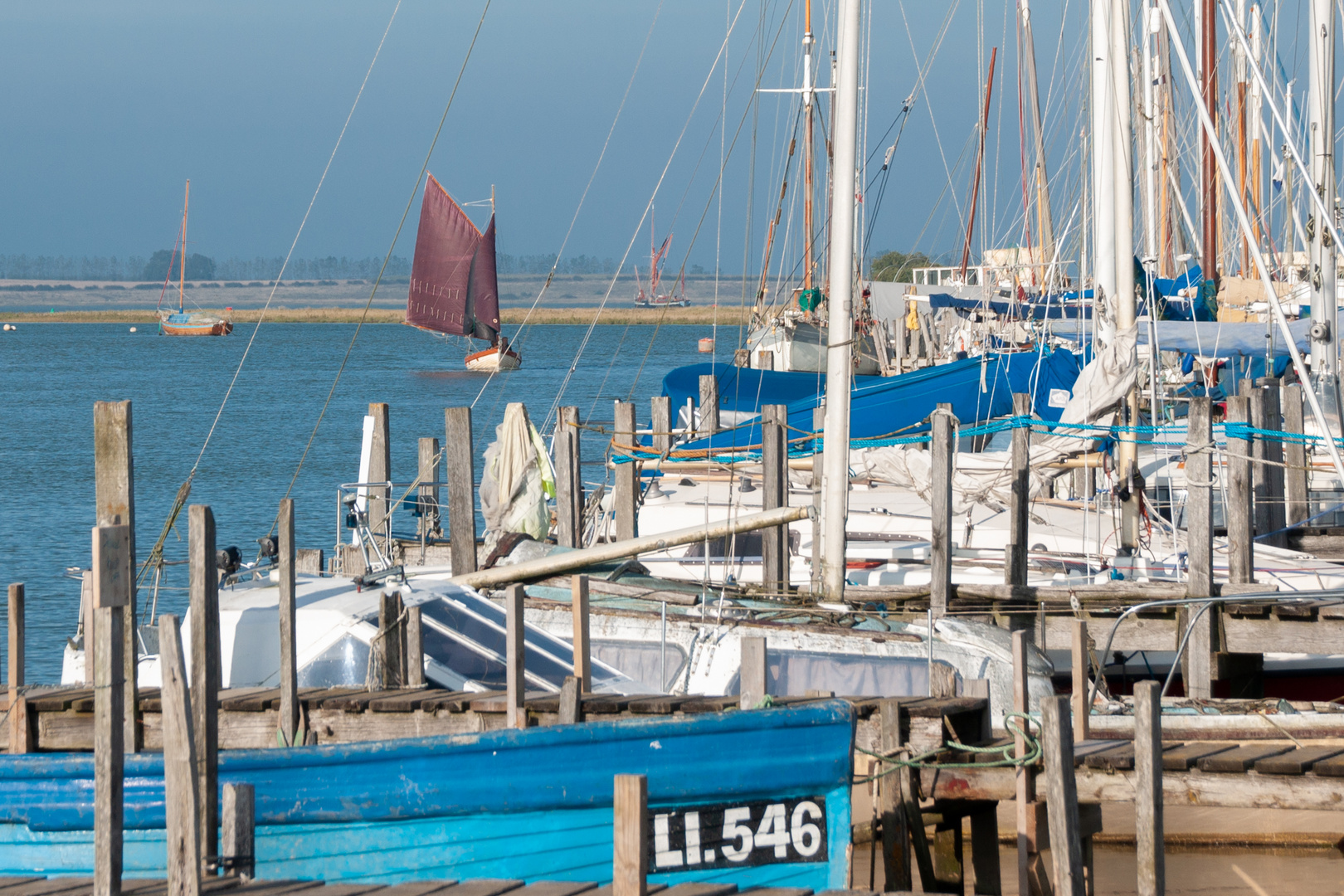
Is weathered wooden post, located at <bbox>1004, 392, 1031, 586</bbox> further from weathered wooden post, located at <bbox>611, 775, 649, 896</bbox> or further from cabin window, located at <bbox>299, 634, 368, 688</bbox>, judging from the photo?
weathered wooden post, located at <bbox>611, 775, 649, 896</bbox>

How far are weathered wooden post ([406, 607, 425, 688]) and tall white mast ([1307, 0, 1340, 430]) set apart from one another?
10.0 metres

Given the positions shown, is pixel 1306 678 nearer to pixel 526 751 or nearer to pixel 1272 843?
pixel 1272 843

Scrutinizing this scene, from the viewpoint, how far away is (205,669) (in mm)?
7277

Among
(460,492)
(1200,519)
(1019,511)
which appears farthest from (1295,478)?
(460,492)

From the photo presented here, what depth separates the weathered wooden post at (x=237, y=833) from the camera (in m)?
7.22

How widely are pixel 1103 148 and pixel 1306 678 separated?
7083mm

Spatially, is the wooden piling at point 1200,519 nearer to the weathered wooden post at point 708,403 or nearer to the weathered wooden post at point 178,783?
the weathered wooden post at point 178,783

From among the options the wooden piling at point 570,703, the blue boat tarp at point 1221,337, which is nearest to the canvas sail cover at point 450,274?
the blue boat tarp at point 1221,337

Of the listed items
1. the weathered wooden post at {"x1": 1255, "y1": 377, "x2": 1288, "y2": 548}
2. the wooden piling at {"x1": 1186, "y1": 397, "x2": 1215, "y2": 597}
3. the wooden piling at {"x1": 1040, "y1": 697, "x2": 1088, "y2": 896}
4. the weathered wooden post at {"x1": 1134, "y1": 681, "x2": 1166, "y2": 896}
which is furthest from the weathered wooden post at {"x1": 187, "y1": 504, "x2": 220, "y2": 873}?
the weathered wooden post at {"x1": 1255, "y1": 377, "x2": 1288, "y2": 548}

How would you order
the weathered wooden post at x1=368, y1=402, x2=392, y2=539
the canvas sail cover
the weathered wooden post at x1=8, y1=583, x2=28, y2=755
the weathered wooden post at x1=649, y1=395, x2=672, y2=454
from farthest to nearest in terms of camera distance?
1. the canvas sail cover
2. the weathered wooden post at x1=649, y1=395, x2=672, y2=454
3. the weathered wooden post at x1=368, y1=402, x2=392, y2=539
4. the weathered wooden post at x1=8, y1=583, x2=28, y2=755

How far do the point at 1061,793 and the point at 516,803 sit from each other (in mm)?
2891

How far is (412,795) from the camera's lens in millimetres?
7859

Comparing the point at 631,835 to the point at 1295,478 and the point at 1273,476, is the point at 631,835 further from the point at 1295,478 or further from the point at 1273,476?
the point at 1295,478

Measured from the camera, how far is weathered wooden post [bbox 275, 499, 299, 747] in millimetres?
9109
